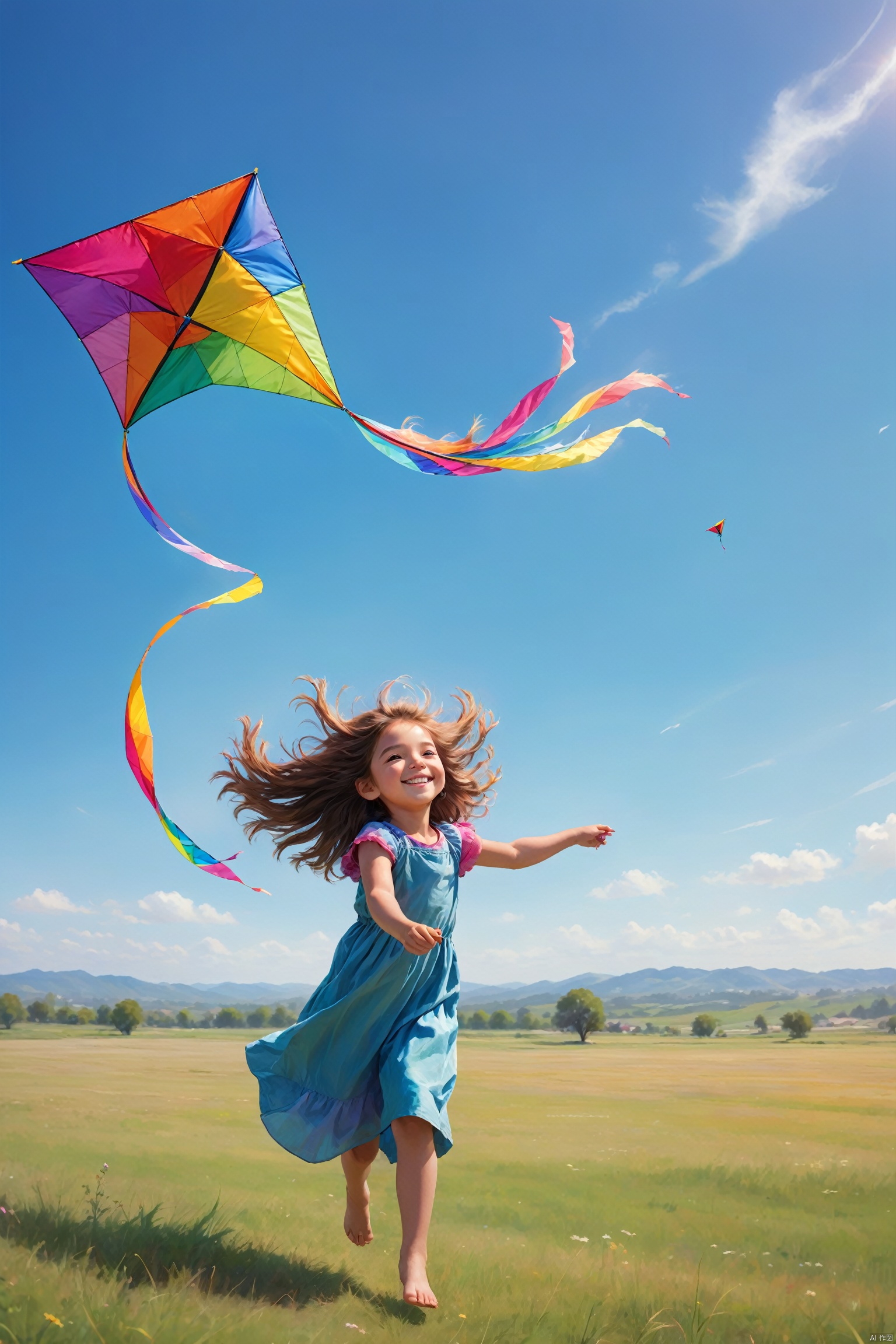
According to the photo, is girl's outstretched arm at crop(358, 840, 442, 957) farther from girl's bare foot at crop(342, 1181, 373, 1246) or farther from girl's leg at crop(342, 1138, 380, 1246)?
girl's bare foot at crop(342, 1181, 373, 1246)

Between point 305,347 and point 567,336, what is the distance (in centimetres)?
149

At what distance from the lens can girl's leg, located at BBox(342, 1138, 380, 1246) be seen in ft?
11.5

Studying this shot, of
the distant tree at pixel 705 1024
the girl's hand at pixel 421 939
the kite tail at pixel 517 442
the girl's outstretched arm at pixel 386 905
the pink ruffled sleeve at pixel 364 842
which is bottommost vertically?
the distant tree at pixel 705 1024

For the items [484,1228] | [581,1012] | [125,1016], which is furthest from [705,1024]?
[484,1228]

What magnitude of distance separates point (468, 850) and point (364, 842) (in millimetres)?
626

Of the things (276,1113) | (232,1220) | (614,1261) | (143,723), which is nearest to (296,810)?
(143,723)

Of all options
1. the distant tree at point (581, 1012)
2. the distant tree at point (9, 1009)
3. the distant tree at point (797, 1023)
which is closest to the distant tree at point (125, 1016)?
the distant tree at point (9, 1009)

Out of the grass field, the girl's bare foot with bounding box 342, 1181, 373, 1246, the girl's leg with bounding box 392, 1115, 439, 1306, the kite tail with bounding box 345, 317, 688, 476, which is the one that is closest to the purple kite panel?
the kite tail with bounding box 345, 317, 688, 476

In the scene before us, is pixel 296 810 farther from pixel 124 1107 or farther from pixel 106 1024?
pixel 106 1024

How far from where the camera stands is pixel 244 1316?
2531 mm

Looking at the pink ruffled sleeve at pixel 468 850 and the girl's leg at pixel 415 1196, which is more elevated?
the pink ruffled sleeve at pixel 468 850

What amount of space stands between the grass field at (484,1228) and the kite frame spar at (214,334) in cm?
161

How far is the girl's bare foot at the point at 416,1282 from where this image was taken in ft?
8.98

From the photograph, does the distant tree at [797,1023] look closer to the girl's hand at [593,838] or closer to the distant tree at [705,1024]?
the distant tree at [705,1024]
